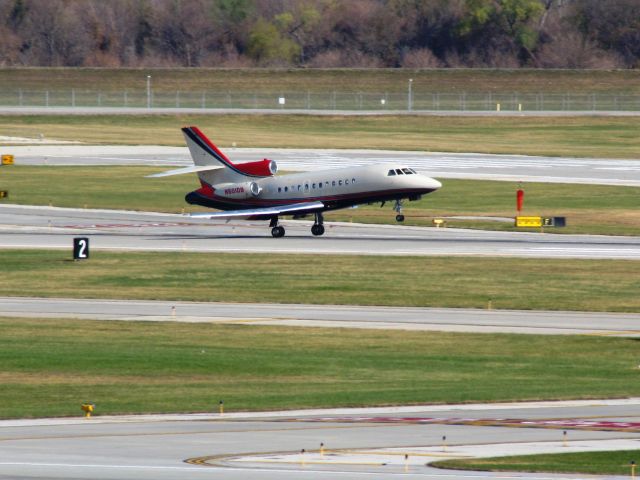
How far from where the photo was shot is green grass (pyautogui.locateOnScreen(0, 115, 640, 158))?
122812 mm

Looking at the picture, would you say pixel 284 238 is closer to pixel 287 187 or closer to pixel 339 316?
pixel 287 187

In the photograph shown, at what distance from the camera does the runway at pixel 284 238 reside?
61.5 metres

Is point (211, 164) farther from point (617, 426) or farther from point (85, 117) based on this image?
point (85, 117)

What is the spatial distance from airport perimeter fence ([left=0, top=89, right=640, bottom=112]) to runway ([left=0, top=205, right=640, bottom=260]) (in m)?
86.1

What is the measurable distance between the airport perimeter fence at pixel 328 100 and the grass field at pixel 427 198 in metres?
64.2

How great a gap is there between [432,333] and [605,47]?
153 meters

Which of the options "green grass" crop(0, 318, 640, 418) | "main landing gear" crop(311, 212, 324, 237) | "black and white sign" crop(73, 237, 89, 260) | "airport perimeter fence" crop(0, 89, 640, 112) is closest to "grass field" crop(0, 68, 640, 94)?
"airport perimeter fence" crop(0, 89, 640, 112)

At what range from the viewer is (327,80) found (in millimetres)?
170625

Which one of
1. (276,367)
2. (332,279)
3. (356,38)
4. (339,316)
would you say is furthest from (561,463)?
(356,38)

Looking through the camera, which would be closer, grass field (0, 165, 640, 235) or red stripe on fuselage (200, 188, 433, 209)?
red stripe on fuselage (200, 188, 433, 209)

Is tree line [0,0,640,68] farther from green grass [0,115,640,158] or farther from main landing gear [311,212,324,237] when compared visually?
main landing gear [311,212,324,237]

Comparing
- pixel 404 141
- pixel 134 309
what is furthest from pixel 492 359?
pixel 404 141

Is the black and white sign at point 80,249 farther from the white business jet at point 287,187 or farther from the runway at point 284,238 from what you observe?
the white business jet at point 287,187

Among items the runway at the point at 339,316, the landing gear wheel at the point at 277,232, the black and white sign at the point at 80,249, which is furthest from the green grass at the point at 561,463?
the landing gear wheel at the point at 277,232
